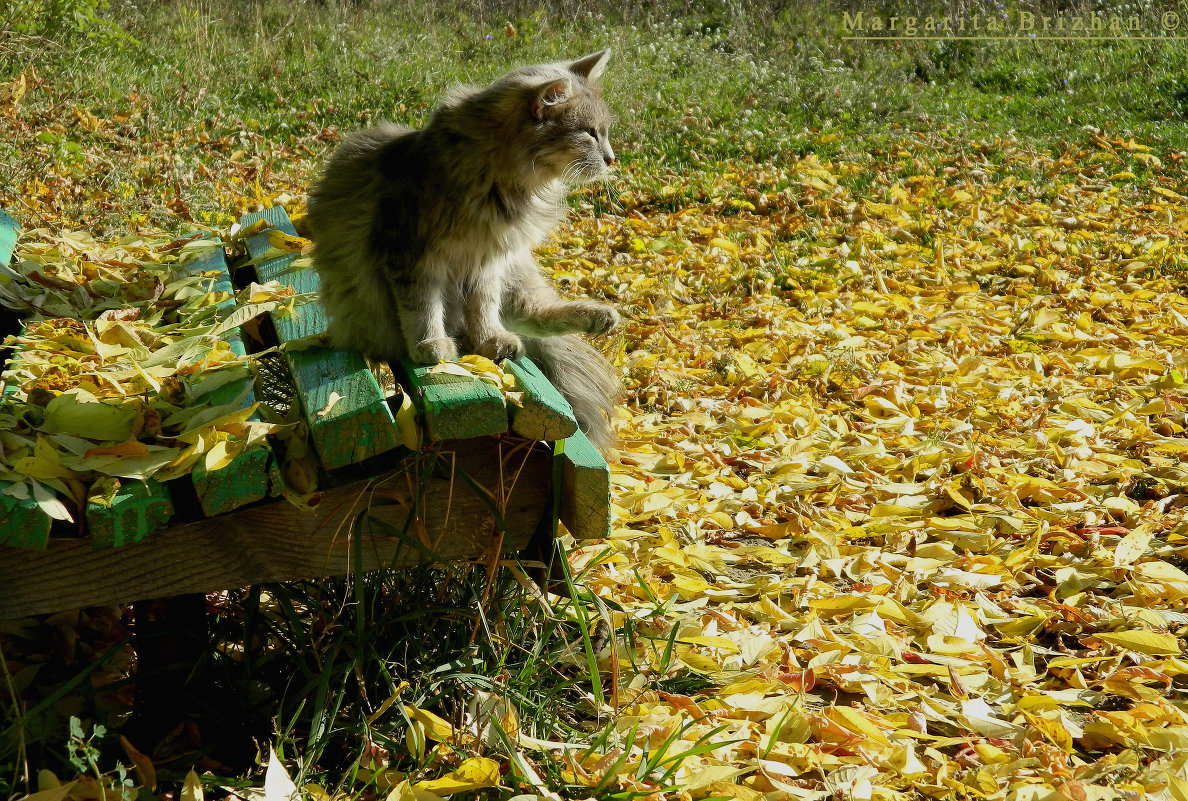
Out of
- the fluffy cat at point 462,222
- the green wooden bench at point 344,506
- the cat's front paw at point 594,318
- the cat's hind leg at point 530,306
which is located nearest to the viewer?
the green wooden bench at point 344,506

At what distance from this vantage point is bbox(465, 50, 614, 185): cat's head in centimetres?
275

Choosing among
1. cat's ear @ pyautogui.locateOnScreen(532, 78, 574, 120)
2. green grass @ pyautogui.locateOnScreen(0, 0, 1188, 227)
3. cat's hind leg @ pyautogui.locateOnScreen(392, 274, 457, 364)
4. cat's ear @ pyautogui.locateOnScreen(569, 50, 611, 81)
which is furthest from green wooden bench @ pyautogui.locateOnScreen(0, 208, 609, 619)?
green grass @ pyautogui.locateOnScreen(0, 0, 1188, 227)

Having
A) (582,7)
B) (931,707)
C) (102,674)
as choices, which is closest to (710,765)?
(931,707)

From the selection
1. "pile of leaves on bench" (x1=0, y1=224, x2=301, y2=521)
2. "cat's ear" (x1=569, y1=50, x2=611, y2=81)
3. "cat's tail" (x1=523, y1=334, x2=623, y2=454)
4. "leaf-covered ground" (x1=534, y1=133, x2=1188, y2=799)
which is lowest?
"leaf-covered ground" (x1=534, y1=133, x2=1188, y2=799)

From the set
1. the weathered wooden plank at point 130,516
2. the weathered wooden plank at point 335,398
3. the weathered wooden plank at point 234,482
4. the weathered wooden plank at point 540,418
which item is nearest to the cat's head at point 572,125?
the weathered wooden plank at point 335,398

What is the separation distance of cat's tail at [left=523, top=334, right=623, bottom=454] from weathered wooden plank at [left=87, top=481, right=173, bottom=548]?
4.01 feet

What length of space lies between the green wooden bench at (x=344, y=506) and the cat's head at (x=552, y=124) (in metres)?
0.76

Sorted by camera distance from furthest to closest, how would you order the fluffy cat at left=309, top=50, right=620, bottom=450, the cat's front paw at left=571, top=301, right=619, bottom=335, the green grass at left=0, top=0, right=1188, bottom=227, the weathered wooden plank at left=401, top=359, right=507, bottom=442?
the green grass at left=0, top=0, right=1188, bottom=227
the cat's front paw at left=571, top=301, right=619, bottom=335
the fluffy cat at left=309, top=50, right=620, bottom=450
the weathered wooden plank at left=401, top=359, right=507, bottom=442

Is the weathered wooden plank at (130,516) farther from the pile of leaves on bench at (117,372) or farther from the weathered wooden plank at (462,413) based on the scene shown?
the weathered wooden plank at (462,413)

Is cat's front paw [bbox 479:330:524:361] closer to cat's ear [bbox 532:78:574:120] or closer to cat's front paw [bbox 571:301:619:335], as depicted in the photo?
cat's front paw [bbox 571:301:619:335]

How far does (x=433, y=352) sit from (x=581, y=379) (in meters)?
0.50

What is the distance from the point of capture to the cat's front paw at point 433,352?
2531 mm

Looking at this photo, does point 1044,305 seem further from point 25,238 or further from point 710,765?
point 25,238

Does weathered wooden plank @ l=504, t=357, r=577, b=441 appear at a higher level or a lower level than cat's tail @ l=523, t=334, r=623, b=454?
higher
